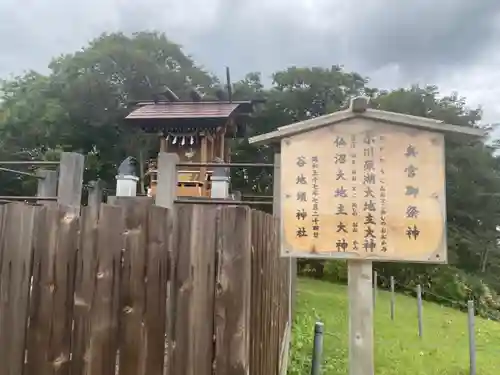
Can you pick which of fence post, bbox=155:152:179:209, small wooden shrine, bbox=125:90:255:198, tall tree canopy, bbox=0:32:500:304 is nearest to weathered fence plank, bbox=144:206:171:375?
fence post, bbox=155:152:179:209

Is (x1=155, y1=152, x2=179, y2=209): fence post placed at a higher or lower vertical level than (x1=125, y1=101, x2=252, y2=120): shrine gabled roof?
lower

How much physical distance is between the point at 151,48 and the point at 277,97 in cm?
729

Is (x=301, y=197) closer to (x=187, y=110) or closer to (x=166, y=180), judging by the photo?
(x=166, y=180)

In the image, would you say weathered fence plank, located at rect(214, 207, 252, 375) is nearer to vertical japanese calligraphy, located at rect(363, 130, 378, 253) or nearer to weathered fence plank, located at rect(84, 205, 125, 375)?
weathered fence plank, located at rect(84, 205, 125, 375)

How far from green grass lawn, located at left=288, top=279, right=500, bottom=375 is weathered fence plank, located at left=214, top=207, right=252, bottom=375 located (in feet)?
10.3

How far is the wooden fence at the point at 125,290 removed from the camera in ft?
5.99

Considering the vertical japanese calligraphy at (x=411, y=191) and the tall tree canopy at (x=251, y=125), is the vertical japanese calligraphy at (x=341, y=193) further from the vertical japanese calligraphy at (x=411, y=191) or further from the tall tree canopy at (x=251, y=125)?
the tall tree canopy at (x=251, y=125)

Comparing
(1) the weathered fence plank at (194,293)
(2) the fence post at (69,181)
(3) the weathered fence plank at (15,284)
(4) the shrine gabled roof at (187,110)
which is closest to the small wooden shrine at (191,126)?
(4) the shrine gabled roof at (187,110)

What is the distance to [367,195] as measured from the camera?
2.37 metres

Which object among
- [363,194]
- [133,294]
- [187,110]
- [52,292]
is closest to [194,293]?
[133,294]

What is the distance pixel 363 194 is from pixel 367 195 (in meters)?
0.02

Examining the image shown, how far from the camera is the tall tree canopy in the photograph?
2073 cm

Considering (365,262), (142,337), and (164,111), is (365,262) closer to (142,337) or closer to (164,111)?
(142,337)

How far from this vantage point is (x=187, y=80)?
2347 centimetres
